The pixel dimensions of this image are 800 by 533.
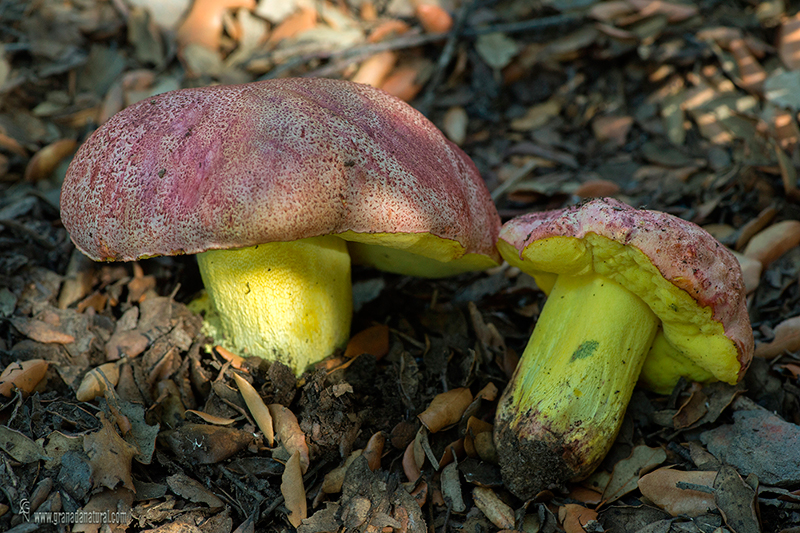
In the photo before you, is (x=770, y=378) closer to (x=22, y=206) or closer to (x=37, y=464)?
(x=37, y=464)

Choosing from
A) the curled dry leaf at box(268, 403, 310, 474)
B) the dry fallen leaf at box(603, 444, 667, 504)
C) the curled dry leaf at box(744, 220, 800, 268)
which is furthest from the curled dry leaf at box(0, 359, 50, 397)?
the curled dry leaf at box(744, 220, 800, 268)

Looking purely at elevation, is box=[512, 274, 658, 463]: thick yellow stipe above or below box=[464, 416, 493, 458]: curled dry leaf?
above

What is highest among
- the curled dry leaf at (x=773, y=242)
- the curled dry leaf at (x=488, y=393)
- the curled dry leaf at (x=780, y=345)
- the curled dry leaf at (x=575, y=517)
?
the curled dry leaf at (x=773, y=242)

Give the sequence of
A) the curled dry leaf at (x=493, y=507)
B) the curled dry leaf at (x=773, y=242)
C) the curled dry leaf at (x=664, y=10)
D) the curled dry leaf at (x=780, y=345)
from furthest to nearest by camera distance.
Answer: the curled dry leaf at (x=664, y=10), the curled dry leaf at (x=773, y=242), the curled dry leaf at (x=780, y=345), the curled dry leaf at (x=493, y=507)

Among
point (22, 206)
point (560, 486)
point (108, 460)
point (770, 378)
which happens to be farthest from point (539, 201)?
point (22, 206)

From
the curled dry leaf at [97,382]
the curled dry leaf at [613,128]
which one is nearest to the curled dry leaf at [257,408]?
the curled dry leaf at [97,382]

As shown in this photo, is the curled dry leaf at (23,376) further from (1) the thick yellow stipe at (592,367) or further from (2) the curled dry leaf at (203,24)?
(2) the curled dry leaf at (203,24)

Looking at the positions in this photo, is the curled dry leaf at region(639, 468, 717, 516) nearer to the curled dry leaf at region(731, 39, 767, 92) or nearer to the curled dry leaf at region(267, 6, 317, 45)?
the curled dry leaf at region(731, 39, 767, 92)
